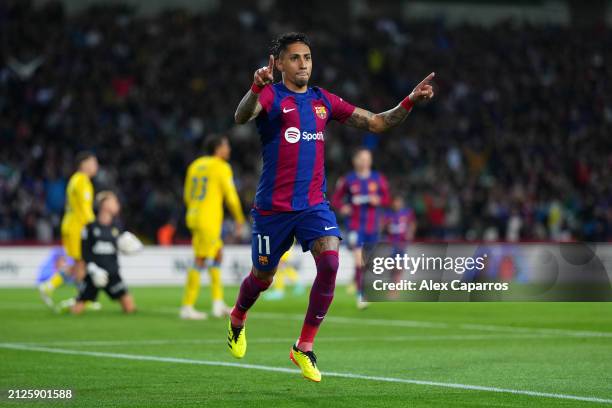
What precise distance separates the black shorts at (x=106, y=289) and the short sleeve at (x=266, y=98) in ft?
28.7

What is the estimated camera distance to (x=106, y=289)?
17125 millimetres

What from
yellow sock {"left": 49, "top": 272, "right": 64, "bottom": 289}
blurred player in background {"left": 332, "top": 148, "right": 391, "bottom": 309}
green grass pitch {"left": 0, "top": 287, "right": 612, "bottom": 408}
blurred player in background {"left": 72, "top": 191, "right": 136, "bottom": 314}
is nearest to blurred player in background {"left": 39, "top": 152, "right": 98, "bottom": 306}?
yellow sock {"left": 49, "top": 272, "right": 64, "bottom": 289}

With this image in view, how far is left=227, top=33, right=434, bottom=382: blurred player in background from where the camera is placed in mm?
8820

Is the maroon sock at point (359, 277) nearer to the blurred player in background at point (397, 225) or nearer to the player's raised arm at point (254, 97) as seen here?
the blurred player in background at point (397, 225)

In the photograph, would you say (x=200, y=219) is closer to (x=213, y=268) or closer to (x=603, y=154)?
(x=213, y=268)

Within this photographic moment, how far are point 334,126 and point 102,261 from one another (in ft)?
48.2

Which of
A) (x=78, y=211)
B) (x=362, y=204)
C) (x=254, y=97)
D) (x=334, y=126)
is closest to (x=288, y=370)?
(x=254, y=97)

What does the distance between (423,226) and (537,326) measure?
1523cm

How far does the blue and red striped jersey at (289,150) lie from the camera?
891 centimetres

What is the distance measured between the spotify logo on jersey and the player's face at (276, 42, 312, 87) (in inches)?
14.4

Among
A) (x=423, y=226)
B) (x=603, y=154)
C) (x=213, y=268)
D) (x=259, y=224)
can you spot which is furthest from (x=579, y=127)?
(x=259, y=224)

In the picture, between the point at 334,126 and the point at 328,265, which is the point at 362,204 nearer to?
the point at 328,265

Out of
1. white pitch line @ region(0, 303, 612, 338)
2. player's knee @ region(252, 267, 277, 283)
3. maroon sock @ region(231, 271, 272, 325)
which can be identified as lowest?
white pitch line @ region(0, 303, 612, 338)

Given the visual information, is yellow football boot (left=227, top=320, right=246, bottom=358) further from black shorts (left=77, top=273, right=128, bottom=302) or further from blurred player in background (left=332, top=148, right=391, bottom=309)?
blurred player in background (left=332, top=148, right=391, bottom=309)
